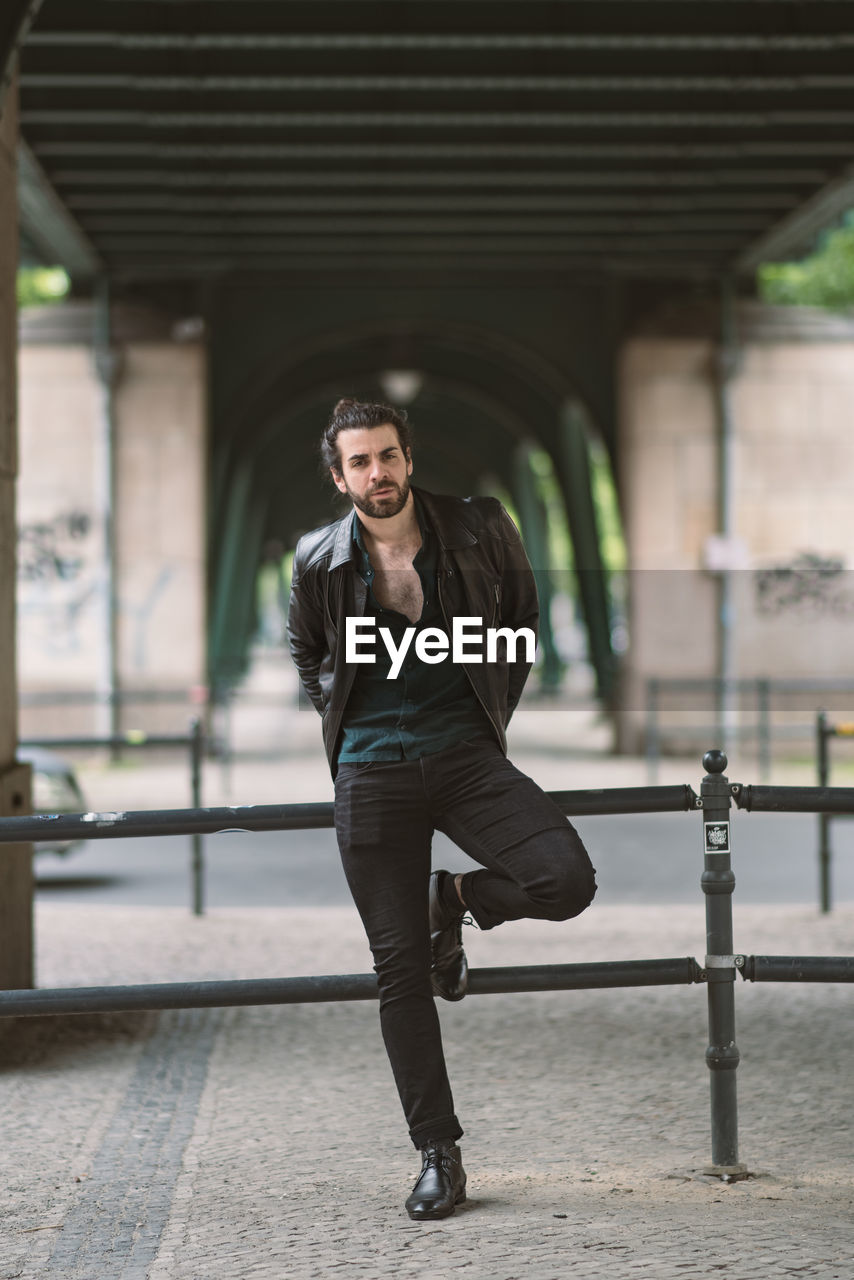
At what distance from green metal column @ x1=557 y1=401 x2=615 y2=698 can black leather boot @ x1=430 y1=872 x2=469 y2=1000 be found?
20.5 meters

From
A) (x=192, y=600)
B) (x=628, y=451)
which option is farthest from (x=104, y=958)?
(x=628, y=451)

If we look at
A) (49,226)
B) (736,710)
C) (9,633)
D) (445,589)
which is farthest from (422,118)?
(445,589)

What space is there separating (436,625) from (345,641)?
0.23 meters

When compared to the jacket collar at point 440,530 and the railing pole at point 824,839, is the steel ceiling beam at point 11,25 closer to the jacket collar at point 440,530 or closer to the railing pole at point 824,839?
the jacket collar at point 440,530

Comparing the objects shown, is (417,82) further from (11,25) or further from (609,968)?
(609,968)

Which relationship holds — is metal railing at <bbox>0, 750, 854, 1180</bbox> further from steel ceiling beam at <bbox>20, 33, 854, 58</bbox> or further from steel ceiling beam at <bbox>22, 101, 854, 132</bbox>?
steel ceiling beam at <bbox>22, 101, 854, 132</bbox>

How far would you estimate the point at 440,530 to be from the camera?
3.95m

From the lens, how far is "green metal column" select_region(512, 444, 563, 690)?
35062mm

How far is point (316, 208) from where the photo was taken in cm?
1645

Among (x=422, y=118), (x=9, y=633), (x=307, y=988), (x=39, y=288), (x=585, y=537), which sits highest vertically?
(x=39, y=288)

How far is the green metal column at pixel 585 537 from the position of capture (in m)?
25.1

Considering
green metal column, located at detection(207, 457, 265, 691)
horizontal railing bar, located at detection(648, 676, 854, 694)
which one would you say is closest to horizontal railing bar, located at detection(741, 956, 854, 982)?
horizontal railing bar, located at detection(648, 676, 854, 694)

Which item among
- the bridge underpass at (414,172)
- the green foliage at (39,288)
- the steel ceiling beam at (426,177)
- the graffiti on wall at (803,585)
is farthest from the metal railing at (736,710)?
the green foliage at (39,288)

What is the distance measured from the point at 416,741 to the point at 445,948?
0.55 m
